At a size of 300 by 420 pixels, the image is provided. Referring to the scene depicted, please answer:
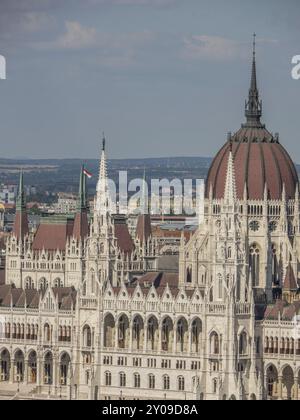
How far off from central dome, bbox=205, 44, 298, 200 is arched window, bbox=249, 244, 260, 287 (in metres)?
3.09

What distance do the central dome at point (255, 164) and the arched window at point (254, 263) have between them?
A: 3093mm

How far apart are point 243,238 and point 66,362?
1276cm

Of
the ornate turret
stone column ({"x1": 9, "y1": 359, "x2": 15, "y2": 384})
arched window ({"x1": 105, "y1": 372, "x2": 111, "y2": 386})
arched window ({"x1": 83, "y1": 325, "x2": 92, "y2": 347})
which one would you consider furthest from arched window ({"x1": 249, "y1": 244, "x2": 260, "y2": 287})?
the ornate turret

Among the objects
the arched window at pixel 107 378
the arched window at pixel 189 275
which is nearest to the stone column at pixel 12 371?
the arched window at pixel 107 378

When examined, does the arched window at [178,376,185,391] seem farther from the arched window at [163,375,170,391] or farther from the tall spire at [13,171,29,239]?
the tall spire at [13,171,29,239]

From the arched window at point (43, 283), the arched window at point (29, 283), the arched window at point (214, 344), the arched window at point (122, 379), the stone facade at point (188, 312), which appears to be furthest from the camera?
the arched window at point (29, 283)

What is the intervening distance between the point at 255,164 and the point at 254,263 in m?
6.02

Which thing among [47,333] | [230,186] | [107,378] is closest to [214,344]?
[107,378]

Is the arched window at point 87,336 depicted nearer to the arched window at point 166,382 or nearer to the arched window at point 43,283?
the arched window at point 166,382

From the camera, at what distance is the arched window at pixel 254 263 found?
167000 mm

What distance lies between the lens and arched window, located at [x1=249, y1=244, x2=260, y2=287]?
167000 millimetres

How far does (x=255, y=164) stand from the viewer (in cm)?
16950
